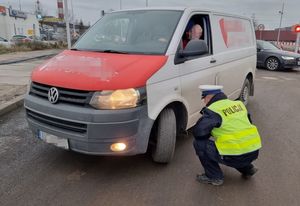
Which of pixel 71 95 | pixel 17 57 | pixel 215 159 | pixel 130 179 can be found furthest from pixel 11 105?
pixel 17 57

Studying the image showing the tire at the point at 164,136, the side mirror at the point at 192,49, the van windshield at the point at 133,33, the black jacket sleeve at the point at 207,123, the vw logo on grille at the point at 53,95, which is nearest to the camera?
the black jacket sleeve at the point at 207,123

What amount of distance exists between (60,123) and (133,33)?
5.47 ft

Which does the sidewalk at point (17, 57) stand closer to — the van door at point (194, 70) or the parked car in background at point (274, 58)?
the van door at point (194, 70)

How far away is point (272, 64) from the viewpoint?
14.8 m

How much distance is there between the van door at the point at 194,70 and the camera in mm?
3893

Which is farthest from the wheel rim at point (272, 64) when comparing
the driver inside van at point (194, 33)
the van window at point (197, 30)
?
the driver inside van at point (194, 33)

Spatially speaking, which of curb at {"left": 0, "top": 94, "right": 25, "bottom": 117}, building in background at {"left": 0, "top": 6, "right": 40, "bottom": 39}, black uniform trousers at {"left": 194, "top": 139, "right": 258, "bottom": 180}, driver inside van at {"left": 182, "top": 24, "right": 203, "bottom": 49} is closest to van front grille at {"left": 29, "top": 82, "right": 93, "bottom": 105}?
black uniform trousers at {"left": 194, "top": 139, "right": 258, "bottom": 180}

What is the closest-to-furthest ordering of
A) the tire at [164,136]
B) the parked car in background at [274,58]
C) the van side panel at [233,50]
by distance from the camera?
the tire at [164,136] → the van side panel at [233,50] → the parked car in background at [274,58]

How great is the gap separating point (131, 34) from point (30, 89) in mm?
1503

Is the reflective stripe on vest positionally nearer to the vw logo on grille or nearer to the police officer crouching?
the police officer crouching

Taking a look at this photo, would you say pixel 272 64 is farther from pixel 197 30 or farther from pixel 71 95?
pixel 71 95

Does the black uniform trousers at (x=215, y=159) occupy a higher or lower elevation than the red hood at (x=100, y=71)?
lower

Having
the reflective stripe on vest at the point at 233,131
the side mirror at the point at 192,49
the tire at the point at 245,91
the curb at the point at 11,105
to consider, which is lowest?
the curb at the point at 11,105

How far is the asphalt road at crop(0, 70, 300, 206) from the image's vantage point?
10.2 feet
